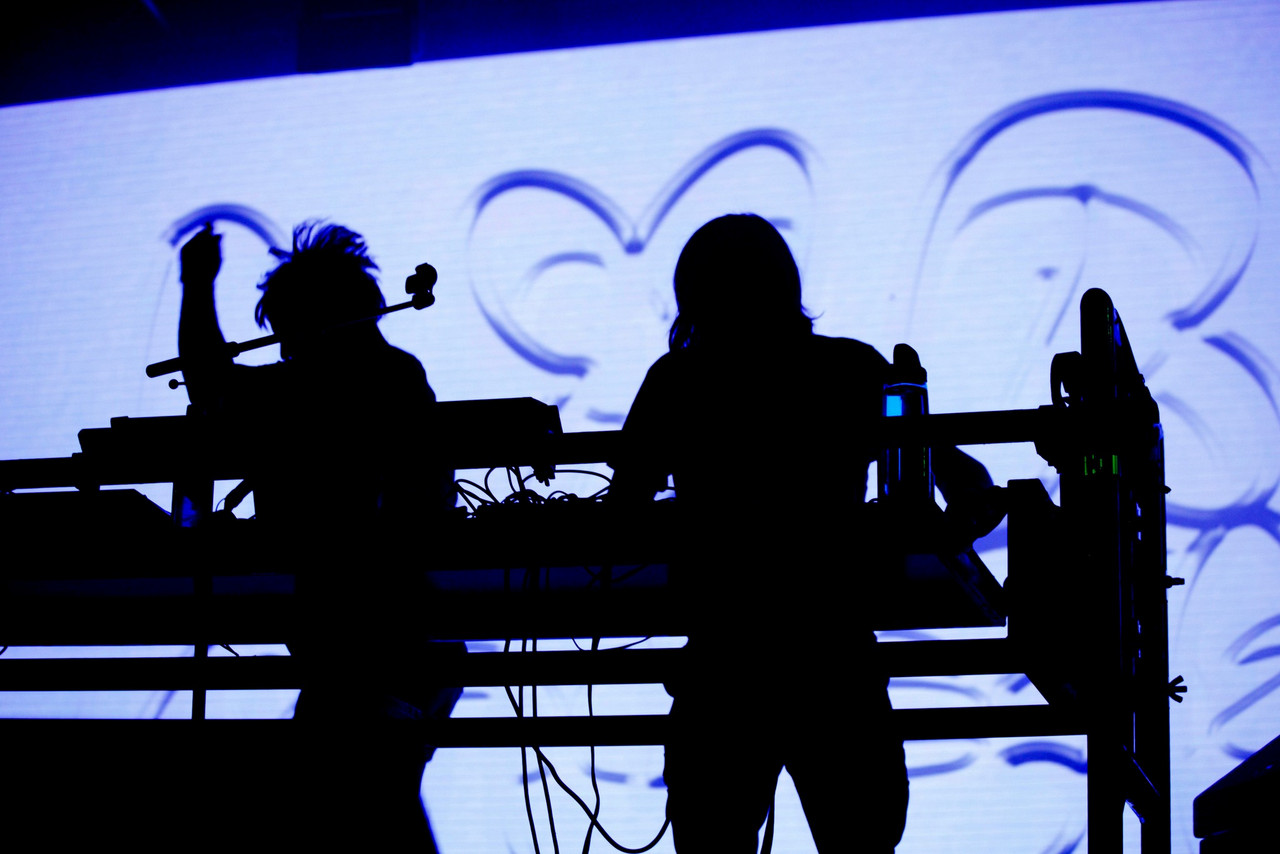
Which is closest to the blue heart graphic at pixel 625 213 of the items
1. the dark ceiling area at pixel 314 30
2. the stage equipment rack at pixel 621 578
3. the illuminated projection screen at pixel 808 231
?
the illuminated projection screen at pixel 808 231

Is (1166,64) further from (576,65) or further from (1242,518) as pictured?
(576,65)

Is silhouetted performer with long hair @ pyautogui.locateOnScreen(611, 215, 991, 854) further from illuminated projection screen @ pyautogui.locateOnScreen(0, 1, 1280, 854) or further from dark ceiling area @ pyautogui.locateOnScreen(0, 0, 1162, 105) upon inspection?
dark ceiling area @ pyautogui.locateOnScreen(0, 0, 1162, 105)

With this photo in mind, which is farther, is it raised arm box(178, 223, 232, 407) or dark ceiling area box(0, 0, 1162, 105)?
dark ceiling area box(0, 0, 1162, 105)

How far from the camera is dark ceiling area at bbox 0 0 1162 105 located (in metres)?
2.54

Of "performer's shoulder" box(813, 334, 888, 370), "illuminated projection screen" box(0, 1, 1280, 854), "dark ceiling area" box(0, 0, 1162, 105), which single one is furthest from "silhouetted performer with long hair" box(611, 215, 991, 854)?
"dark ceiling area" box(0, 0, 1162, 105)

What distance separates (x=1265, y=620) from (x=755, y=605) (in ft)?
5.01

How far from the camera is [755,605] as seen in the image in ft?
3.06

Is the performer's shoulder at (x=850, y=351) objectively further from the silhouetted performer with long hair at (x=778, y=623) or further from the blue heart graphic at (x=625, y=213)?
the blue heart graphic at (x=625, y=213)

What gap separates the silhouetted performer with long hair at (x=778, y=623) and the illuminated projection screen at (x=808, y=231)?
1.09 metres

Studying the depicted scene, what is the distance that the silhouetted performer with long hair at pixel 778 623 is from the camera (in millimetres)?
906

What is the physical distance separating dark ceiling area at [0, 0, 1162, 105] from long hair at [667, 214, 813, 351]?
1.54 metres

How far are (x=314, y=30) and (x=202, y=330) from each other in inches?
67.2

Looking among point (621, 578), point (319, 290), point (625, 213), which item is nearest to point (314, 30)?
point (625, 213)

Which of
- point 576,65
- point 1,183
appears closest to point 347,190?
point 576,65
